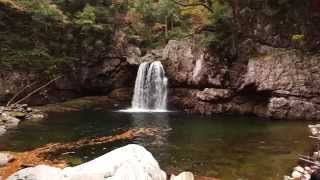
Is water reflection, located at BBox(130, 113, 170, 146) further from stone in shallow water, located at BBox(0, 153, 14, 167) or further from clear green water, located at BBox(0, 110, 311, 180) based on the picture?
stone in shallow water, located at BBox(0, 153, 14, 167)

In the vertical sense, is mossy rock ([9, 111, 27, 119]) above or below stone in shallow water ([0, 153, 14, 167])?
above

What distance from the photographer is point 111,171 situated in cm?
1153

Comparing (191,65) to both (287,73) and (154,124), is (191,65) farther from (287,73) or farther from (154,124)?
(154,124)

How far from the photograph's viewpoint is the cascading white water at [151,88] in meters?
38.3

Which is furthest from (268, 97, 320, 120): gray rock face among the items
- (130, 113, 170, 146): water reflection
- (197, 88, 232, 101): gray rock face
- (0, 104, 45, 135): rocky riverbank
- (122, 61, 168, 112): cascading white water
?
(0, 104, 45, 135): rocky riverbank

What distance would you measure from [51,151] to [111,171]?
28.4 ft

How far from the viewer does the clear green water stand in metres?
16.6

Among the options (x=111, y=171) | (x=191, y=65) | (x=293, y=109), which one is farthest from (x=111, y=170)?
(x=191, y=65)

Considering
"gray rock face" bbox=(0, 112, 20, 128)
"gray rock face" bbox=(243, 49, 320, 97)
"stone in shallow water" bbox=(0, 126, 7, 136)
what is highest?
"gray rock face" bbox=(243, 49, 320, 97)

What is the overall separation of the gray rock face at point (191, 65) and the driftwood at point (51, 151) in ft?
35.4

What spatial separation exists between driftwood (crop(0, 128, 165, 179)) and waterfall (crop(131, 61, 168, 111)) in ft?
41.9

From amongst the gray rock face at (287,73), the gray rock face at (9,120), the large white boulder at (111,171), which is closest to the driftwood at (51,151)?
the large white boulder at (111,171)

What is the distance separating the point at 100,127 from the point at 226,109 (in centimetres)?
1175

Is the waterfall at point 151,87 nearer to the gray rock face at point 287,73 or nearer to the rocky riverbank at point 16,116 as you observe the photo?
the gray rock face at point 287,73
